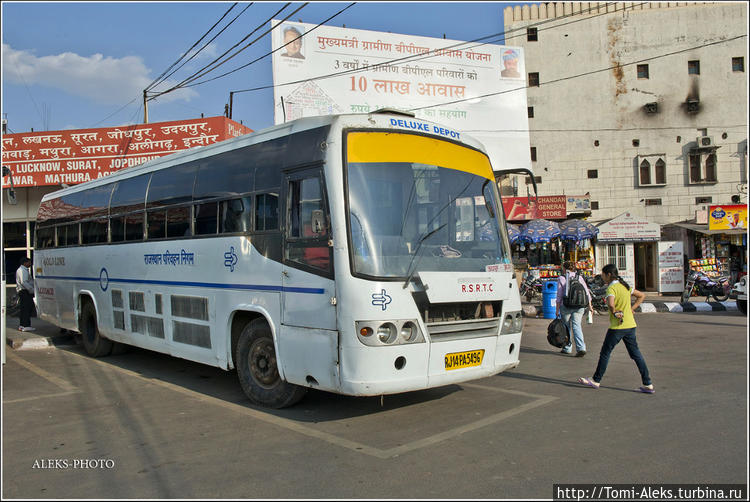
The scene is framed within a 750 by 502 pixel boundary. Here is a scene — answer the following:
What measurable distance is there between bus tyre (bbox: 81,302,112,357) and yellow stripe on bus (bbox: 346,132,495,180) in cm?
725

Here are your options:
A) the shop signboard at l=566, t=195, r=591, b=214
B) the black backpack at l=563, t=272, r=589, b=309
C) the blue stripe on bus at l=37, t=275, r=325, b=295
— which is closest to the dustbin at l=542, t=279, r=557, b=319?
the black backpack at l=563, t=272, r=589, b=309

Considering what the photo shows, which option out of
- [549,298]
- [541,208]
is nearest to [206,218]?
[549,298]

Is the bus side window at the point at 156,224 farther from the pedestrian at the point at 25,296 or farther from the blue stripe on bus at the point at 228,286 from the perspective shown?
the pedestrian at the point at 25,296

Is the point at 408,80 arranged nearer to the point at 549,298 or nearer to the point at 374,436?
the point at 549,298

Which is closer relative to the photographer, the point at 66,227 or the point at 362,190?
the point at 362,190

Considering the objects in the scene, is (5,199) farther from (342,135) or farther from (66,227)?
(342,135)

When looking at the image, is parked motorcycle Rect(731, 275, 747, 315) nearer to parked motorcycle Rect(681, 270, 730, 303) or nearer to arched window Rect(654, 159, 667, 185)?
parked motorcycle Rect(681, 270, 730, 303)

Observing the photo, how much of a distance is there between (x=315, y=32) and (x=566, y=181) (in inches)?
639

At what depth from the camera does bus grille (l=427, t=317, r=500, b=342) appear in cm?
588

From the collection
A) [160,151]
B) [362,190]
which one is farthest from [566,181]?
[362,190]

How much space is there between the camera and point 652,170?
104 feet

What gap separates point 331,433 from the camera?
5.78m

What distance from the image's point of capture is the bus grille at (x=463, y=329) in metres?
5.88

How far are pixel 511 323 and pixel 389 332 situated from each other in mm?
1817
